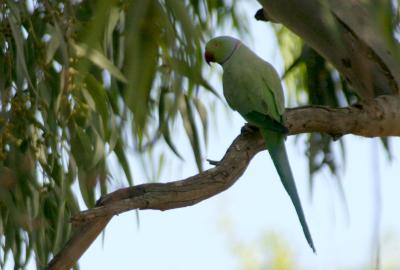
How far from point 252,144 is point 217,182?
23 centimetres

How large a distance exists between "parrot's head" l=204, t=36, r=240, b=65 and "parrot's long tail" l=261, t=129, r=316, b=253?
0.34m

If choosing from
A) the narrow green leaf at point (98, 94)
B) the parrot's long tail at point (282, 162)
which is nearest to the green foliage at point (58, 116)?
the narrow green leaf at point (98, 94)

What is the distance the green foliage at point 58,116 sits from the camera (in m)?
1.87

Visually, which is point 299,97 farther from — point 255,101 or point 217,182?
point 217,182

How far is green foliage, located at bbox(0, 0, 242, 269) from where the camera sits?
1865 mm

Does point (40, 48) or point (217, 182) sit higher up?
point (40, 48)

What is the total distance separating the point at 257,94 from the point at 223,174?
0.45 metres

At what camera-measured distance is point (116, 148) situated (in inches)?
87.5

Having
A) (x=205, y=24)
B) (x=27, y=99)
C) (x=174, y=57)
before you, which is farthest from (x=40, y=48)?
(x=174, y=57)

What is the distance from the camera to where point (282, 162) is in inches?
79.7

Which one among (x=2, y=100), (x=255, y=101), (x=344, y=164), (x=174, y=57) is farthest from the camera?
(x=344, y=164)

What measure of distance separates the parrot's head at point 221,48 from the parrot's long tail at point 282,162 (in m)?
0.34

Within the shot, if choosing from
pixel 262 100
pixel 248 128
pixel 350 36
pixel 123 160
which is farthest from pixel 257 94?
pixel 123 160

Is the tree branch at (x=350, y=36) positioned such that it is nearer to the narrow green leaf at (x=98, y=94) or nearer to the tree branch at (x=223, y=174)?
the tree branch at (x=223, y=174)
